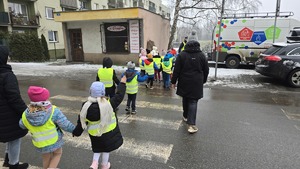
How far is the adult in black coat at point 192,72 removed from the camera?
4250mm

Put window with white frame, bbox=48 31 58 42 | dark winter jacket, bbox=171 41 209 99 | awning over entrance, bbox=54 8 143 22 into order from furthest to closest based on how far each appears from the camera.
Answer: window with white frame, bbox=48 31 58 42 < awning over entrance, bbox=54 8 143 22 < dark winter jacket, bbox=171 41 209 99

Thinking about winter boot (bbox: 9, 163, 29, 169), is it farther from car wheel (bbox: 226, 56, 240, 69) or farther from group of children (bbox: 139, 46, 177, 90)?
car wheel (bbox: 226, 56, 240, 69)

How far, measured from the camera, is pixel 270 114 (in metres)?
5.51

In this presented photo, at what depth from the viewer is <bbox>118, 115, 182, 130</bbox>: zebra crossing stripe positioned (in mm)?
4695

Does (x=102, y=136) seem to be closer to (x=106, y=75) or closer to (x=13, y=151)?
(x=13, y=151)

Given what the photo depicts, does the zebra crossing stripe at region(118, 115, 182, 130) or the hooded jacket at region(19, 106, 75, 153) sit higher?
the hooded jacket at region(19, 106, 75, 153)

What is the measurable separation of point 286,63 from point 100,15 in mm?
11229

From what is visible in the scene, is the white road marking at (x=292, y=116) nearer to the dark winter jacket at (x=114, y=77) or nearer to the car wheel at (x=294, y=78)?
the car wheel at (x=294, y=78)

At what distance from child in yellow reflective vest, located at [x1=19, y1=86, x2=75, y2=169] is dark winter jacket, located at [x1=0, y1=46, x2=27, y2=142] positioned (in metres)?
0.36

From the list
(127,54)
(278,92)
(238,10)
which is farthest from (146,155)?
(238,10)

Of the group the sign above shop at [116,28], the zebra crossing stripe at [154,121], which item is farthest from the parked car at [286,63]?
the sign above shop at [116,28]

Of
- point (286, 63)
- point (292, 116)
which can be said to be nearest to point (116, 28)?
point (286, 63)

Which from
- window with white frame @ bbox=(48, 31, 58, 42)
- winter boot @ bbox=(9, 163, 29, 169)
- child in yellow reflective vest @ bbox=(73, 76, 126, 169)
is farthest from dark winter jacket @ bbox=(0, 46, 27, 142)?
window with white frame @ bbox=(48, 31, 58, 42)

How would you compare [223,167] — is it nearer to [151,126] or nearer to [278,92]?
[151,126]
